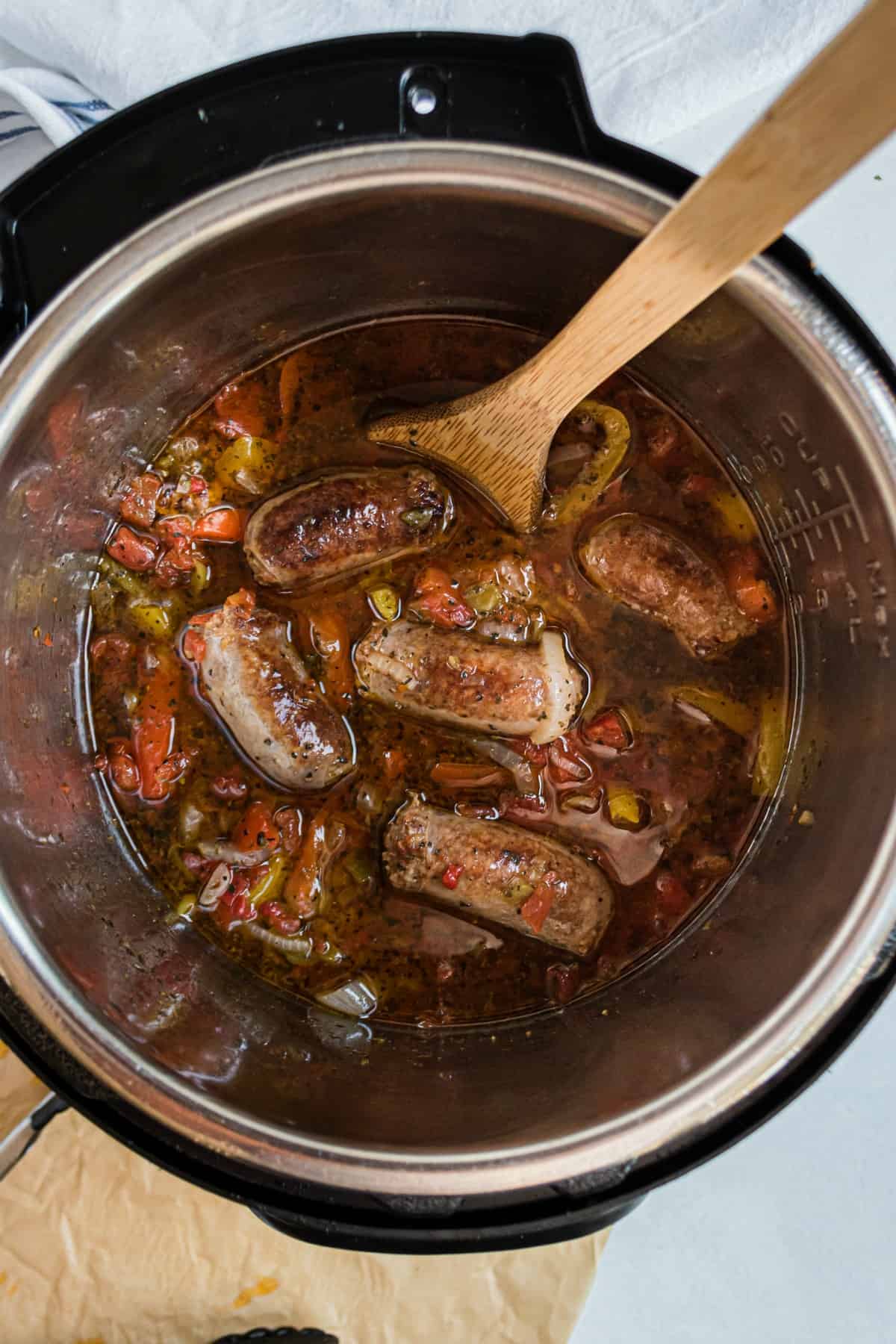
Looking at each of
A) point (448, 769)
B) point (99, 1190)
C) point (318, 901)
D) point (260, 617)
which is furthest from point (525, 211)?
point (99, 1190)

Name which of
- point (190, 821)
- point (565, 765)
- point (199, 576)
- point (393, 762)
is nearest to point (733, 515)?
point (565, 765)

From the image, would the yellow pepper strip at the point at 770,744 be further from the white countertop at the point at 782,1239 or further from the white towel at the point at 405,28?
the white towel at the point at 405,28

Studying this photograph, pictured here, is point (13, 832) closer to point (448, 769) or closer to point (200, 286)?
point (448, 769)

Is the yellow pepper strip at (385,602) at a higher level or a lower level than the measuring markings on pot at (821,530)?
lower

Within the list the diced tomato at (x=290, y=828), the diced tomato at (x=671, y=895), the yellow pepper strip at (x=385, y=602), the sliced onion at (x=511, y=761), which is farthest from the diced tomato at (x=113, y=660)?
the diced tomato at (x=671, y=895)

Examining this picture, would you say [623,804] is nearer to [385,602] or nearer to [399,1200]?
[385,602]

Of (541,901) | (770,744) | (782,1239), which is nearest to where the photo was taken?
(541,901)

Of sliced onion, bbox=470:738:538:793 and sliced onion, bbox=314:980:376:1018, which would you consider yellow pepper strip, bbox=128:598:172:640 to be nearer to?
sliced onion, bbox=470:738:538:793
